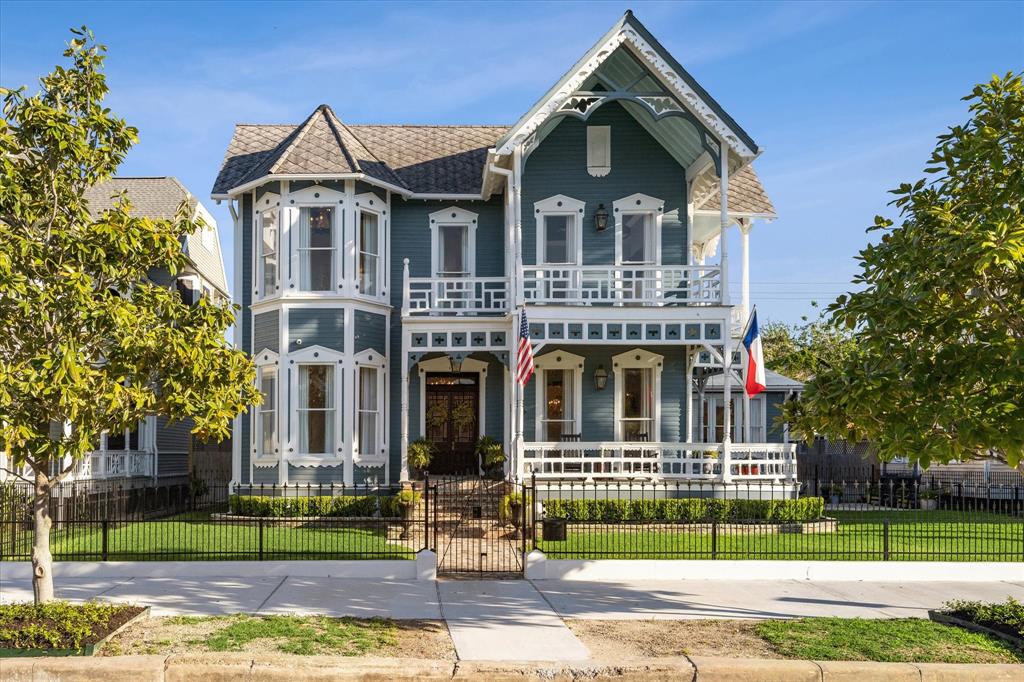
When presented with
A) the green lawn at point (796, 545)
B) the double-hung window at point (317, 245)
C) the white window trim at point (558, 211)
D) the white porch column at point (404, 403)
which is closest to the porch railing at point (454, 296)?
the white porch column at point (404, 403)

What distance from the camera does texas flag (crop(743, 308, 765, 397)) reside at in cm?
1961

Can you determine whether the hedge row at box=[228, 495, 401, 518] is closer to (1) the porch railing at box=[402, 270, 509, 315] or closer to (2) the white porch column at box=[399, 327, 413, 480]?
(2) the white porch column at box=[399, 327, 413, 480]

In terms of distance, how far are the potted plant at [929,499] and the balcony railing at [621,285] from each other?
10.2 metres

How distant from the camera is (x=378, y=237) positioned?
915 inches

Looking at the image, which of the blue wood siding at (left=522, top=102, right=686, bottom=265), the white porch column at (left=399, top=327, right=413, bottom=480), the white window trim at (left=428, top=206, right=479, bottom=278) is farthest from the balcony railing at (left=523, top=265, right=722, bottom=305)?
the white porch column at (left=399, top=327, right=413, bottom=480)

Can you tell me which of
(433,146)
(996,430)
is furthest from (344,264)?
(996,430)

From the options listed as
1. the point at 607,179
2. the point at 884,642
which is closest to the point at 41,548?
the point at 884,642

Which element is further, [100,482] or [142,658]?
[100,482]

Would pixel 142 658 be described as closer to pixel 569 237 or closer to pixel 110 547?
pixel 110 547

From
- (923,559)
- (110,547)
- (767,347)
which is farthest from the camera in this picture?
(767,347)

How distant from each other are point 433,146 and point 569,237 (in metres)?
4.92

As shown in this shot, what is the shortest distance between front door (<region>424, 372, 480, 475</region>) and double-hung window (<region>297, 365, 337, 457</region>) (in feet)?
8.34

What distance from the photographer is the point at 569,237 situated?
76.5 ft

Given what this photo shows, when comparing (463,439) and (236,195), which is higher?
(236,195)
